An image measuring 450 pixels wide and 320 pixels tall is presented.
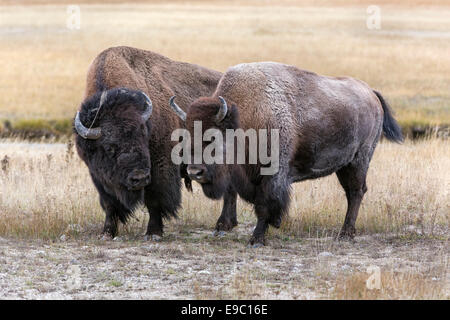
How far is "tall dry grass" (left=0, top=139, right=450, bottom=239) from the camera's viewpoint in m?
9.77

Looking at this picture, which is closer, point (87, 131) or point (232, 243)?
point (87, 131)

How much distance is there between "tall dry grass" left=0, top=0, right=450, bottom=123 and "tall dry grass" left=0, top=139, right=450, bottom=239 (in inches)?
508

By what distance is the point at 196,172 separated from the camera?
8.02 meters

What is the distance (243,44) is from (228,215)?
3831cm

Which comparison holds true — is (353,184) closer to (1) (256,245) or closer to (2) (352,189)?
(2) (352,189)

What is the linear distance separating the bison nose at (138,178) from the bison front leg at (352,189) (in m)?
2.87

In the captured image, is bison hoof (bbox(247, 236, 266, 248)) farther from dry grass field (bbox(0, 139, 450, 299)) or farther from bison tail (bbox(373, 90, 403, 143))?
bison tail (bbox(373, 90, 403, 143))

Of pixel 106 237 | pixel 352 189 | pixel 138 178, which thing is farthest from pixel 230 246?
pixel 352 189

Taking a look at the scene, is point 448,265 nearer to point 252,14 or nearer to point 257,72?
point 257,72

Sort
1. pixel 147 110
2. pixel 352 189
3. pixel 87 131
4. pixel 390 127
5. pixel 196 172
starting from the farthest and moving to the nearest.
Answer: pixel 390 127
pixel 352 189
pixel 147 110
pixel 87 131
pixel 196 172

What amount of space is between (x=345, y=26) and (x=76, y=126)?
52295 mm

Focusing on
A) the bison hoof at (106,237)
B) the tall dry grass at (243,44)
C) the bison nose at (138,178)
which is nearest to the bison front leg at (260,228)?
the bison nose at (138,178)

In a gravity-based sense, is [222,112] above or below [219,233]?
above
